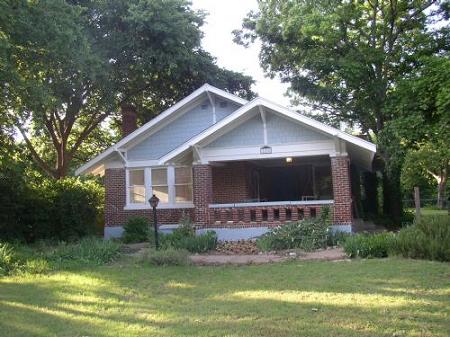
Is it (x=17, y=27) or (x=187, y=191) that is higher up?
(x=17, y=27)

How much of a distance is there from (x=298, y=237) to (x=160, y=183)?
26.0 ft

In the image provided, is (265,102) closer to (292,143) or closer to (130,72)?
(292,143)

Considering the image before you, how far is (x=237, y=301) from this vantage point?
8.09 m

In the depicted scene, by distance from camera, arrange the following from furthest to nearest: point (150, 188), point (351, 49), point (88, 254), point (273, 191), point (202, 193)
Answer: point (351, 49)
point (273, 191)
point (150, 188)
point (202, 193)
point (88, 254)

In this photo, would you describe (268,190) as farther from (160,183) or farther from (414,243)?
(414,243)

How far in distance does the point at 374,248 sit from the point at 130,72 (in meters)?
15.4

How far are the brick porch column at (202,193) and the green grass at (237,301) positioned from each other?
6195 mm

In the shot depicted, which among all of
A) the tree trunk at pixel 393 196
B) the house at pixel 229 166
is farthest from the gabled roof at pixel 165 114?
the tree trunk at pixel 393 196

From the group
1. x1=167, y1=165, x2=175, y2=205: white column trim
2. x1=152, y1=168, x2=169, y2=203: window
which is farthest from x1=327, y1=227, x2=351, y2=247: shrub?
x1=152, y1=168, x2=169, y2=203: window

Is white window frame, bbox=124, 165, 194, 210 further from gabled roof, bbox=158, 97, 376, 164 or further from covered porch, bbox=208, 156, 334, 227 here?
gabled roof, bbox=158, 97, 376, 164

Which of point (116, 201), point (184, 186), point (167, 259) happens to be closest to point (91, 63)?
point (116, 201)

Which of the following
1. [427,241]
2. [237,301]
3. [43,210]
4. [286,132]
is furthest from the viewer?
[43,210]

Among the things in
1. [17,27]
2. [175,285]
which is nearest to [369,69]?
[17,27]

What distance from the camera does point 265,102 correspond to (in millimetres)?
16719
